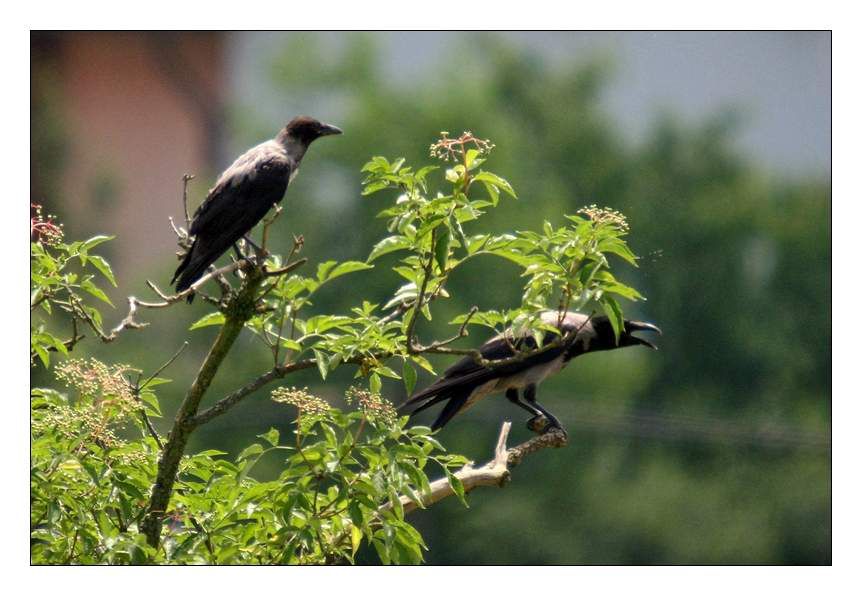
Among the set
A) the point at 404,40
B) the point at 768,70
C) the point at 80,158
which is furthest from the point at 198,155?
the point at 768,70

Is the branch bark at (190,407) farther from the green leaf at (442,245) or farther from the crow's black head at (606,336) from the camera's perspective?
the crow's black head at (606,336)

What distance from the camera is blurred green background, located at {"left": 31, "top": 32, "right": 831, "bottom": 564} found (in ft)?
15.4

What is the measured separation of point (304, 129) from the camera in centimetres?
389

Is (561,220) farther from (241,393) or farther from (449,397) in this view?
(241,393)

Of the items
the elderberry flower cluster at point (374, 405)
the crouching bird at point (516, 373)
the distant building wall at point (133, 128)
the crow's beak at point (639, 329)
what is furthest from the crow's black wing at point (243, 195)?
the crow's beak at point (639, 329)

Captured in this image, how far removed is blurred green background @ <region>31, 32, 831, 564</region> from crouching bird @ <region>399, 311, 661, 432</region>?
2.39ft

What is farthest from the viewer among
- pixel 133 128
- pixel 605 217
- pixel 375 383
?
pixel 133 128

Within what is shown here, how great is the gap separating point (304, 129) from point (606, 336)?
3.89 ft

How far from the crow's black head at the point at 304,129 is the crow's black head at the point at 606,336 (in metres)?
1.03

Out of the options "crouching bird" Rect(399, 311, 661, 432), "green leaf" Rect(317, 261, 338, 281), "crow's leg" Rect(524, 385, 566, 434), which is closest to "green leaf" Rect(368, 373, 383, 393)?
"green leaf" Rect(317, 261, 338, 281)

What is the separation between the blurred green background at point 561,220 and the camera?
4.70m

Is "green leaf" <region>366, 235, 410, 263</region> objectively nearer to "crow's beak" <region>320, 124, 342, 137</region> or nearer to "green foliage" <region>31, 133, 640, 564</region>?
"green foliage" <region>31, 133, 640, 564</region>

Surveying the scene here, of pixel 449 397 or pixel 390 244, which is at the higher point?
pixel 390 244

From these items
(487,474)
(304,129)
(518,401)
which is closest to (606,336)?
(518,401)
